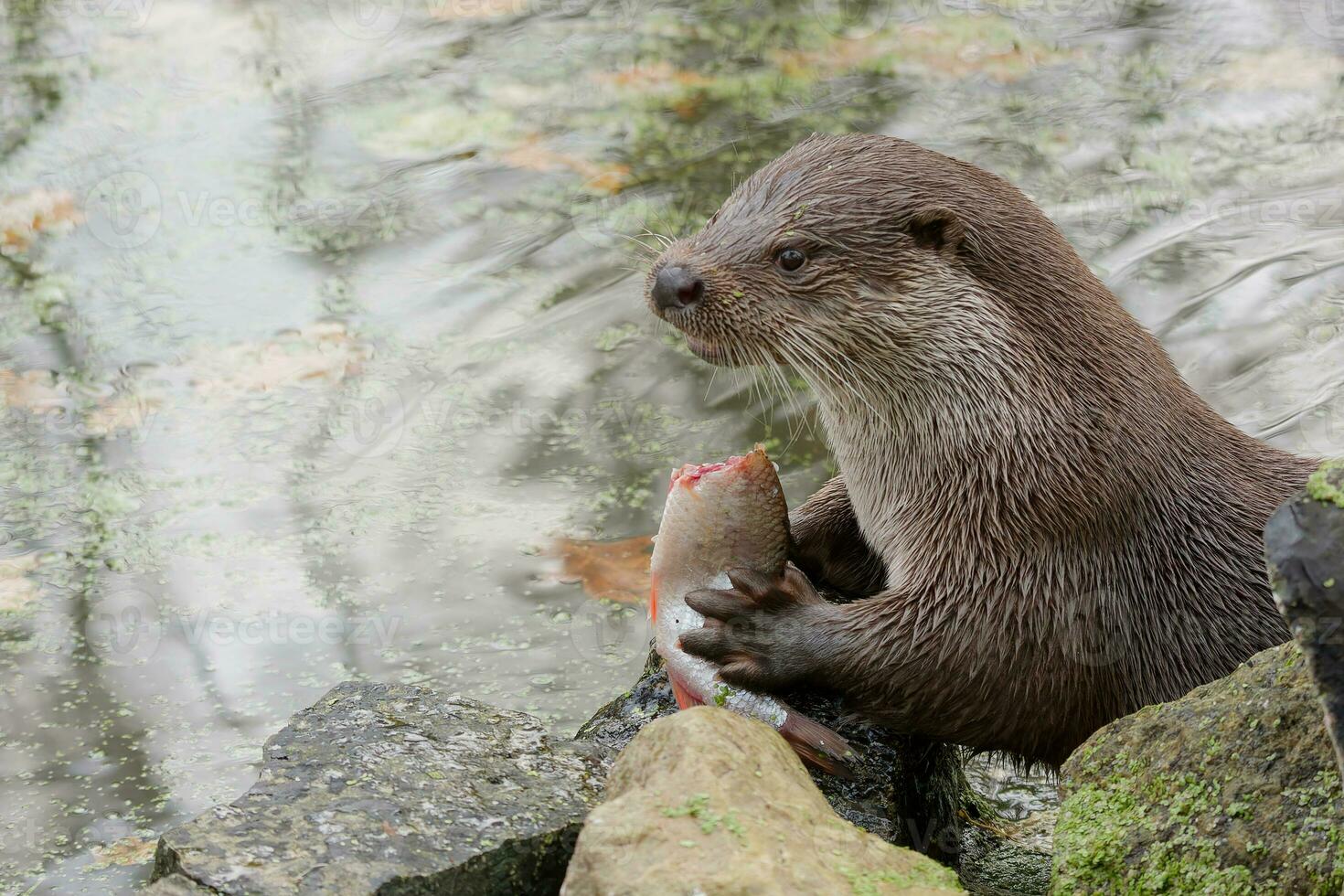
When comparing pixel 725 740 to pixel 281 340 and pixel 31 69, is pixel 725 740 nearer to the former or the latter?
pixel 281 340

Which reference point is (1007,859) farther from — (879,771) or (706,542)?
(706,542)

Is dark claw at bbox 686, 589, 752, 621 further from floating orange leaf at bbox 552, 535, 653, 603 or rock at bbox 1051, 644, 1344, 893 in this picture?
floating orange leaf at bbox 552, 535, 653, 603

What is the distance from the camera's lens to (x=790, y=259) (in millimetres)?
3150

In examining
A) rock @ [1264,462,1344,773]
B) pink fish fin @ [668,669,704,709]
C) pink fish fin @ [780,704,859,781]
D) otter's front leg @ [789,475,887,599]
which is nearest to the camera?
rock @ [1264,462,1344,773]

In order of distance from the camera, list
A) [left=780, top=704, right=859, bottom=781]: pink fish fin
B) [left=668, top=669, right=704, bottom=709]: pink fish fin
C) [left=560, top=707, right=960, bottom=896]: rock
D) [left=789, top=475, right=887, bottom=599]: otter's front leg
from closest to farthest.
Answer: [left=560, top=707, right=960, bottom=896]: rock → [left=780, top=704, right=859, bottom=781]: pink fish fin → [left=668, top=669, right=704, bottom=709]: pink fish fin → [left=789, top=475, right=887, bottom=599]: otter's front leg

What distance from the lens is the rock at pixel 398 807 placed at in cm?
232

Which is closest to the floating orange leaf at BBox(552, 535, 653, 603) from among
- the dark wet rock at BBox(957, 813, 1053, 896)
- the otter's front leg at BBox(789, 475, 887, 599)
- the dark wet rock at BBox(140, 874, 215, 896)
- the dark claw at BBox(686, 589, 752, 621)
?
the otter's front leg at BBox(789, 475, 887, 599)

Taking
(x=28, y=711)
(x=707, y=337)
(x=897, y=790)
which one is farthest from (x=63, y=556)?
(x=897, y=790)

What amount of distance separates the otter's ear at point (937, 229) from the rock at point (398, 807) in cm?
122

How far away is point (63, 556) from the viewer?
4.84m

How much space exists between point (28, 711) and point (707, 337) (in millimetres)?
2291

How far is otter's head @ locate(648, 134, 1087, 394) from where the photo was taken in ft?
10.1

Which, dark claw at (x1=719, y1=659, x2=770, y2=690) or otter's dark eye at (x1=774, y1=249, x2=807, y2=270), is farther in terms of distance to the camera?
otter's dark eye at (x1=774, y1=249, x2=807, y2=270)

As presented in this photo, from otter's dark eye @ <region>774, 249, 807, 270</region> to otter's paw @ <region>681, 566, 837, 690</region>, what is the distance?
633 mm
